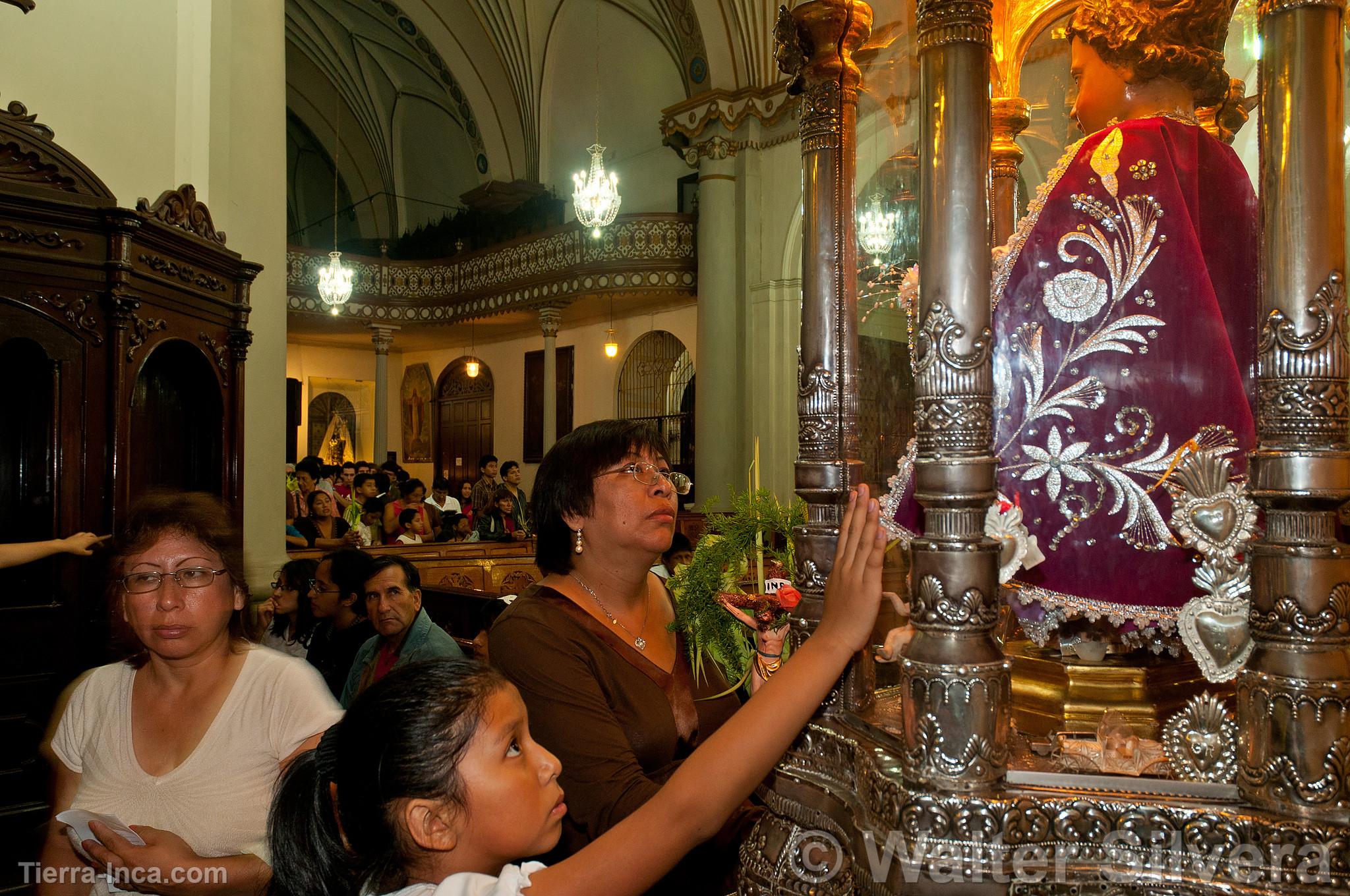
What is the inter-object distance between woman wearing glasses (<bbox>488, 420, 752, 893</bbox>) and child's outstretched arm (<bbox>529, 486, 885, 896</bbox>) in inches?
14.8

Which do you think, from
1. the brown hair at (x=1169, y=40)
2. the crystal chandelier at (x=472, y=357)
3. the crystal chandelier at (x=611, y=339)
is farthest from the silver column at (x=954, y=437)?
the crystal chandelier at (x=472, y=357)

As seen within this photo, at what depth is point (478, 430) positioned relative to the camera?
68.0 feet

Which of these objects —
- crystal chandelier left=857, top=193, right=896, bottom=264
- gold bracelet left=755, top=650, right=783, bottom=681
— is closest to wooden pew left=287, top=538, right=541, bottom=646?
gold bracelet left=755, top=650, right=783, bottom=681

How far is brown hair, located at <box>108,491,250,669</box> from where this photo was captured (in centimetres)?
221

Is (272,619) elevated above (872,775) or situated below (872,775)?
below

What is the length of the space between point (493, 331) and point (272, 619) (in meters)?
14.8

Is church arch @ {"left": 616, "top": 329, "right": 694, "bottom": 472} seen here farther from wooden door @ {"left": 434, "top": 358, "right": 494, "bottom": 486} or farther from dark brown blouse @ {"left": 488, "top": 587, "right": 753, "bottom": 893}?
dark brown blouse @ {"left": 488, "top": 587, "right": 753, "bottom": 893}

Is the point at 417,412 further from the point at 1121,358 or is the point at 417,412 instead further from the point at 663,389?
the point at 1121,358

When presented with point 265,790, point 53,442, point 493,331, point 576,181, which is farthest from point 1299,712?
point 493,331

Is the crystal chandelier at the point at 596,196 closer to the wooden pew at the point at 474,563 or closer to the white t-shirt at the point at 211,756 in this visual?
the wooden pew at the point at 474,563

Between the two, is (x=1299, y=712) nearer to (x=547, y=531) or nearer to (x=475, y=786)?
(x=475, y=786)

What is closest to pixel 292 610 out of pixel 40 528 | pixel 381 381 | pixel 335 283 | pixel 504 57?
pixel 40 528

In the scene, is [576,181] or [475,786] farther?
[576,181]

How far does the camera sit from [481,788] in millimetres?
1556
